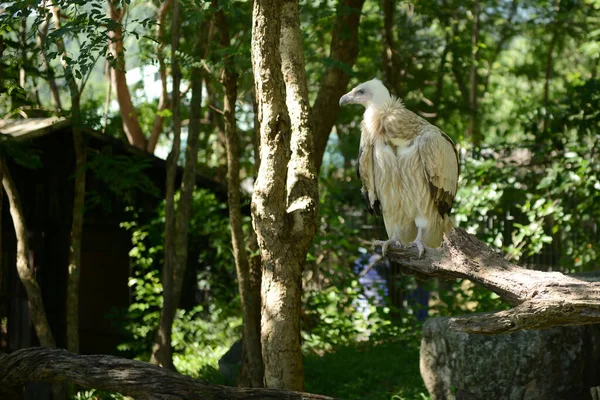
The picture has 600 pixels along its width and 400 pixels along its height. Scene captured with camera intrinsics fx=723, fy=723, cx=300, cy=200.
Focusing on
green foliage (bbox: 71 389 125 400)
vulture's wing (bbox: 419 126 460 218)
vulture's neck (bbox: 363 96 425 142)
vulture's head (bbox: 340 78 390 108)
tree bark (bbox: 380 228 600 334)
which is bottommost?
green foliage (bbox: 71 389 125 400)

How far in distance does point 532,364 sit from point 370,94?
93.2 inches

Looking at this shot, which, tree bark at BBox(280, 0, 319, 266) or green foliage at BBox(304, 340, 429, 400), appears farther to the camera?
green foliage at BBox(304, 340, 429, 400)

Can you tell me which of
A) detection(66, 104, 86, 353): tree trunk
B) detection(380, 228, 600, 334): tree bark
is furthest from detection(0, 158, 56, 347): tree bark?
detection(380, 228, 600, 334): tree bark

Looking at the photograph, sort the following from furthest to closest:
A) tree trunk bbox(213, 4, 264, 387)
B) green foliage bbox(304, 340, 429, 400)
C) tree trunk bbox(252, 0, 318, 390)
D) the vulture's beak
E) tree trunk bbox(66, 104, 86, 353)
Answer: tree trunk bbox(66, 104, 86, 353), green foliage bbox(304, 340, 429, 400), tree trunk bbox(213, 4, 264, 387), the vulture's beak, tree trunk bbox(252, 0, 318, 390)

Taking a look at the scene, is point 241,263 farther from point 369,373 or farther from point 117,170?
point 117,170

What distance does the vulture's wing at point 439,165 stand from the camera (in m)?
4.86

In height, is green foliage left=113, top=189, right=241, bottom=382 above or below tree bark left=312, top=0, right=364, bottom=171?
below

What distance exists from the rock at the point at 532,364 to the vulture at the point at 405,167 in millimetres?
955

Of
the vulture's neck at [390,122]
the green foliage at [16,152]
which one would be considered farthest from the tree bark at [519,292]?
the green foliage at [16,152]

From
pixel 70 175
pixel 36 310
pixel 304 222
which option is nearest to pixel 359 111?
pixel 70 175

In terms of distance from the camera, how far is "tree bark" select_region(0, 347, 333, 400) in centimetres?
404

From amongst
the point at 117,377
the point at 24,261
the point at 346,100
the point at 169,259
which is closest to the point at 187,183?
the point at 169,259

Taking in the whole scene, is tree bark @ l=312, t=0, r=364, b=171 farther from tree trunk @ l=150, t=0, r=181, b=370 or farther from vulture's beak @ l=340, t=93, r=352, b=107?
vulture's beak @ l=340, t=93, r=352, b=107

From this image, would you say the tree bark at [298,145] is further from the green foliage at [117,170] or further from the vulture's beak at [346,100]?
the green foliage at [117,170]
